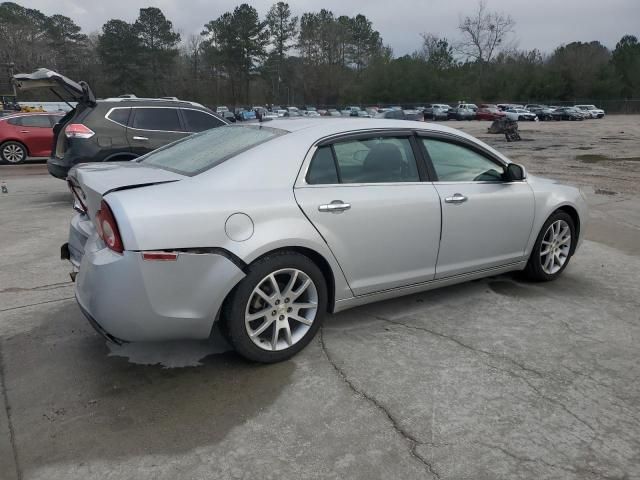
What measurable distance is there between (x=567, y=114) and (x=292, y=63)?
4422 cm

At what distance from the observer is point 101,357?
3369 millimetres

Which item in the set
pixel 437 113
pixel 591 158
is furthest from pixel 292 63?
pixel 591 158

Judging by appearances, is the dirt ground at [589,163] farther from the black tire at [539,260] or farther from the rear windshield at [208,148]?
the rear windshield at [208,148]

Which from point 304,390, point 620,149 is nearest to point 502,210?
point 304,390

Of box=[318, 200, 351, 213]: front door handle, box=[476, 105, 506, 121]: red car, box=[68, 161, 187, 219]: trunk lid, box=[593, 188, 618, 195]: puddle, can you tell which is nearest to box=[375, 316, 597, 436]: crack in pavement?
box=[318, 200, 351, 213]: front door handle

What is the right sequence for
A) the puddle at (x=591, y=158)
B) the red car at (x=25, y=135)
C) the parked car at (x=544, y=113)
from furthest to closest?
the parked car at (x=544, y=113)
the puddle at (x=591, y=158)
the red car at (x=25, y=135)

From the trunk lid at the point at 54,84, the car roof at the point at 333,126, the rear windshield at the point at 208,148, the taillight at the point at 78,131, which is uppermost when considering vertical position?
the trunk lid at the point at 54,84

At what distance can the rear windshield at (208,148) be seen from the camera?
3338 mm

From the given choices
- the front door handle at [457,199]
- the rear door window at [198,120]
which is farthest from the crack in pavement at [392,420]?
the rear door window at [198,120]

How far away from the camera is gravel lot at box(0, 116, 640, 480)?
2.41 metres

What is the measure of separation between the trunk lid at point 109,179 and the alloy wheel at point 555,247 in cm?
331

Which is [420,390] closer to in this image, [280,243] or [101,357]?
[280,243]

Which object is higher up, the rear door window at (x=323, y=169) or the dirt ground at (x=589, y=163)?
the rear door window at (x=323, y=169)

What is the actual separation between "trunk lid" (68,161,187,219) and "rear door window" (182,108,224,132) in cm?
547
